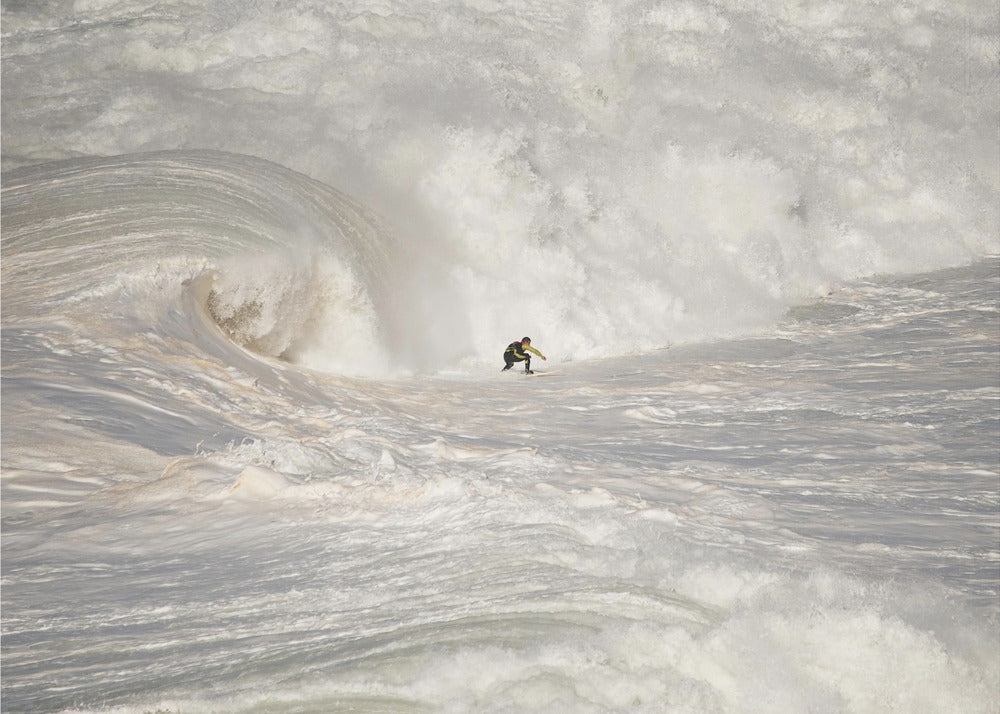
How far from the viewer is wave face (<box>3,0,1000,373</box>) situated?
10.3 m

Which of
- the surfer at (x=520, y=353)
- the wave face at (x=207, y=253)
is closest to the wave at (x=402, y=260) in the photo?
→ the wave face at (x=207, y=253)

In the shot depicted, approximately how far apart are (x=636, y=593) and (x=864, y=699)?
2.90 feet

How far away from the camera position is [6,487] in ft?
14.6

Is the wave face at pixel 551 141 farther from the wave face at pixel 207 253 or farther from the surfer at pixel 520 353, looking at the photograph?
the surfer at pixel 520 353

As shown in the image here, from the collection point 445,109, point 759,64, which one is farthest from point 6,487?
point 759,64

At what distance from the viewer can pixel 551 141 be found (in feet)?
40.1

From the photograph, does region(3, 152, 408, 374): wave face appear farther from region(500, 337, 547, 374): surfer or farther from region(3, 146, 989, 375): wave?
region(500, 337, 547, 374): surfer

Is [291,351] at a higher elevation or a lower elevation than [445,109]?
lower

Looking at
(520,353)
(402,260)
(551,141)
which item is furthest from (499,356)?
(551,141)

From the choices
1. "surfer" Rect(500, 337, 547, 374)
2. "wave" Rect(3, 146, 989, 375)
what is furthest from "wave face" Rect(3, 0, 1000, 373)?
"surfer" Rect(500, 337, 547, 374)

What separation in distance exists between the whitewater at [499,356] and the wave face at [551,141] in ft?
0.18

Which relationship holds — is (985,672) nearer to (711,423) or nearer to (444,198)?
(711,423)

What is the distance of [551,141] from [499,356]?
141 inches

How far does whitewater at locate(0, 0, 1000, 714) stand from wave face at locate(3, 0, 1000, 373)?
0.06 meters
